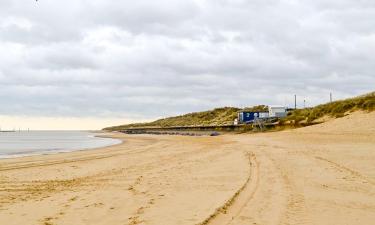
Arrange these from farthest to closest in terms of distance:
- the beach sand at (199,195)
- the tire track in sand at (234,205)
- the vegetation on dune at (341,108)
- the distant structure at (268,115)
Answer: the distant structure at (268,115) < the vegetation on dune at (341,108) < the beach sand at (199,195) < the tire track in sand at (234,205)

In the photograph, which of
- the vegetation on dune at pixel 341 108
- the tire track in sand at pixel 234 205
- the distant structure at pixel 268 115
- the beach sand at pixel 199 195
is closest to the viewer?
the tire track in sand at pixel 234 205

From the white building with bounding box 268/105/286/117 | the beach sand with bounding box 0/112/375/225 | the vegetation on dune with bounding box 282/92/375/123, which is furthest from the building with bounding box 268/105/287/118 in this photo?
the beach sand with bounding box 0/112/375/225

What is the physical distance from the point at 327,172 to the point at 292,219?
6.56m

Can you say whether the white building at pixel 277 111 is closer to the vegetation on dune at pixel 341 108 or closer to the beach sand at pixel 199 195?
the vegetation on dune at pixel 341 108

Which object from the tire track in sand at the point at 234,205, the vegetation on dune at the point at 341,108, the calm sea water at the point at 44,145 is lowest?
the tire track in sand at the point at 234,205

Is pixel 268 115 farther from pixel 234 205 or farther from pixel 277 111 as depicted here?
pixel 234 205

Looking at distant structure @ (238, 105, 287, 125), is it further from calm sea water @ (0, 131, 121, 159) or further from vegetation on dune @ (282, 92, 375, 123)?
calm sea water @ (0, 131, 121, 159)

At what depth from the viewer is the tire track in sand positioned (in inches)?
297

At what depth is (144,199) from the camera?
973 centimetres

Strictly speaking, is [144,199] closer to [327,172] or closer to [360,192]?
[360,192]

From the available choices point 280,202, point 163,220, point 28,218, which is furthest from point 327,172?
point 28,218

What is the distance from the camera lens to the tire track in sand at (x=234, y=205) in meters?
7.55

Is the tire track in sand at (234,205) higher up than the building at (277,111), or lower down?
lower down

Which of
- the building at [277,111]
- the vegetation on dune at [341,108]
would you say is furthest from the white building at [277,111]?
the vegetation on dune at [341,108]
